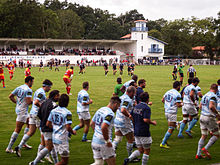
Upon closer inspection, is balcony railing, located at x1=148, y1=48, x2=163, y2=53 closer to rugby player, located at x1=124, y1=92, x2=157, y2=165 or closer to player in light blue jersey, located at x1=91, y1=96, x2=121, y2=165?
rugby player, located at x1=124, y1=92, x2=157, y2=165

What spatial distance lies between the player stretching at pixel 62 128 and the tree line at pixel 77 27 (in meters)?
73.2

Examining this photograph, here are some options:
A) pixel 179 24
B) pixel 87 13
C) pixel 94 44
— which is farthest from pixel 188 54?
pixel 87 13

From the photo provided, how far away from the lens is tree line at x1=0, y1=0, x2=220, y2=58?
75.6 meters

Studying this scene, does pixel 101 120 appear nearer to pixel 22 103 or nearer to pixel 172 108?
pixel 22 103

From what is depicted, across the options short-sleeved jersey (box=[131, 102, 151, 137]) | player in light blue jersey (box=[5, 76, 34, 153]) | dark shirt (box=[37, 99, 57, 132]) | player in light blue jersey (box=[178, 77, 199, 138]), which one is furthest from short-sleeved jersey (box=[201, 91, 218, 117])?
player in light blue jersey (box=[5, 76, 34, 153])

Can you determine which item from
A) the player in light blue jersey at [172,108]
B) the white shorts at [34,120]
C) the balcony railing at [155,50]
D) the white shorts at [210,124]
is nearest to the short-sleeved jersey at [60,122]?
the white shorts at [34,120]

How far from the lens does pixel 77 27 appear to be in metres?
94.7

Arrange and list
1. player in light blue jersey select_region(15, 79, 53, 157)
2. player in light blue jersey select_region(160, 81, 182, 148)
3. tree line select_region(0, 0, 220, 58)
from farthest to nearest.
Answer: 1. tree line select_region(0, 0, 220, 58)
2. player in light blue jersey select_region(160, 81, 182, 148)
3. player in light blue jersey select_region(15, 79, 53, 157)

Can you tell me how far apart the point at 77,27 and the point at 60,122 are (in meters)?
91.1

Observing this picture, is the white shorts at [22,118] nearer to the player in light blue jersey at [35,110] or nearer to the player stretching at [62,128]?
the player in light blue jersey at [35,110]

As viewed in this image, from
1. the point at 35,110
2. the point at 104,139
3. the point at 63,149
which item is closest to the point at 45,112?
the point at 63,149

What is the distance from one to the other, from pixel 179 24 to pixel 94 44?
84.9 ft

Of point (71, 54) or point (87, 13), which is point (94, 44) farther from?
point (87, 13)

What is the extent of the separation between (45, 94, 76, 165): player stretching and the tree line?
7320cm
